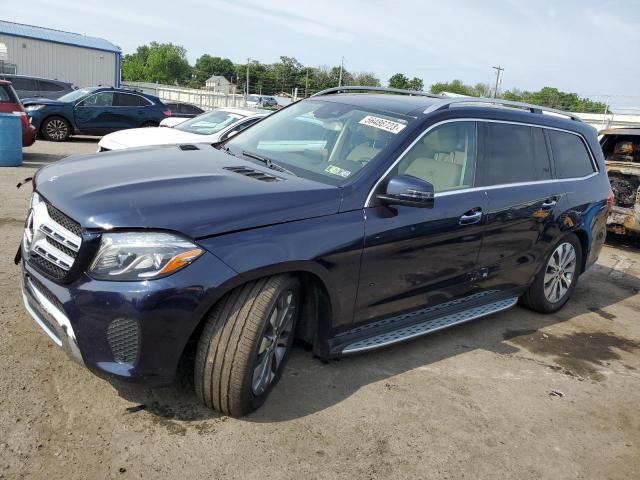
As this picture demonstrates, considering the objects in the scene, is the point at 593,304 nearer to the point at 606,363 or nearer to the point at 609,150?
the point at 606,363

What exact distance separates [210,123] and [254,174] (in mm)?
6653

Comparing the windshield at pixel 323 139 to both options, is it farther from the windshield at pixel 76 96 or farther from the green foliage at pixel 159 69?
the green foliage at pixel 159 69

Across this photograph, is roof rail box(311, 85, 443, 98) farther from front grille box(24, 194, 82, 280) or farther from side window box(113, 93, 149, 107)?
side window box(113, 93, 149, 107)

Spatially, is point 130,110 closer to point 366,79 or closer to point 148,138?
point 148,138

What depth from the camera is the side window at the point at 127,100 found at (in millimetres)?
15797

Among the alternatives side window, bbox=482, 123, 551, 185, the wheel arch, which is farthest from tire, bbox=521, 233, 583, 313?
the wheel arch

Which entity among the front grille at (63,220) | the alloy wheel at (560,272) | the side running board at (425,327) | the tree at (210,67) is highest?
the tree at (210,67)

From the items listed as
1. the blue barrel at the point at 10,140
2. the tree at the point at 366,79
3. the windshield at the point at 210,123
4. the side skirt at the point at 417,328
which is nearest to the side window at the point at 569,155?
the side skirt at the point at 417,328

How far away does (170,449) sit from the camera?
8.94 feet

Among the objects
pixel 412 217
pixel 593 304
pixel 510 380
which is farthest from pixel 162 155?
pixel 593 304

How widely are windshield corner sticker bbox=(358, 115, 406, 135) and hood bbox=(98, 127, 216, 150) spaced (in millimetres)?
5000

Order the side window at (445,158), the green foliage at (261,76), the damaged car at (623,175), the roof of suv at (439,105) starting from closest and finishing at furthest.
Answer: the side window at (445,158), the roof of suv at (439,105), the damaged car at (623,175), the green foliage at (261,76)

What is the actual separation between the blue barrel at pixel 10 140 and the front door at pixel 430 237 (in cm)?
918

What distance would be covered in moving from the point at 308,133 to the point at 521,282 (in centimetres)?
220
